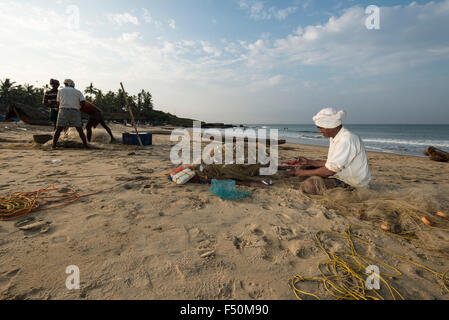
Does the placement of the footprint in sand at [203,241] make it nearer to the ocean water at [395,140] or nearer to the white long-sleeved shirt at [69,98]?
the white long-sleeved shirt at [69,98]

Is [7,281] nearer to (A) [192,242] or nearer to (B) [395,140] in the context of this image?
(A) [192,242]

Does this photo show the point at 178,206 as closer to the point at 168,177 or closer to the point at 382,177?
the point at 168,177

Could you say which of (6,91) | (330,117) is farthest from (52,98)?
(6,91)

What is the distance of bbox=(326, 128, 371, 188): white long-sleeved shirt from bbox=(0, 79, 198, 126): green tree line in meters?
38.9

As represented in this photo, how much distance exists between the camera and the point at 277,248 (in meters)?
2.12

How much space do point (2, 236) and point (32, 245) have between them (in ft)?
1.34

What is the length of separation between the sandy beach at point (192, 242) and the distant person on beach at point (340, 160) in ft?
1.07

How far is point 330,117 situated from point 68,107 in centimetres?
751

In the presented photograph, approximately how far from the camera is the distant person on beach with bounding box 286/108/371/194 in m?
3.29

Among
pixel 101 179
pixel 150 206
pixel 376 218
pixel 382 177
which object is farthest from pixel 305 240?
pixel 382 177

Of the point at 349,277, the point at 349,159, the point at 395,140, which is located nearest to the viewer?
the point at 349,277

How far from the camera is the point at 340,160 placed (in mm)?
3326

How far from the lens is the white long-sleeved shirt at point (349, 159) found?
327 cm

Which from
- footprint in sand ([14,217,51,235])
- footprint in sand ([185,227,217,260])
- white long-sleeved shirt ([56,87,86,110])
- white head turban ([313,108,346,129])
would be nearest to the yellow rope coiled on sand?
footprint in sand ([185,227,217,260])
